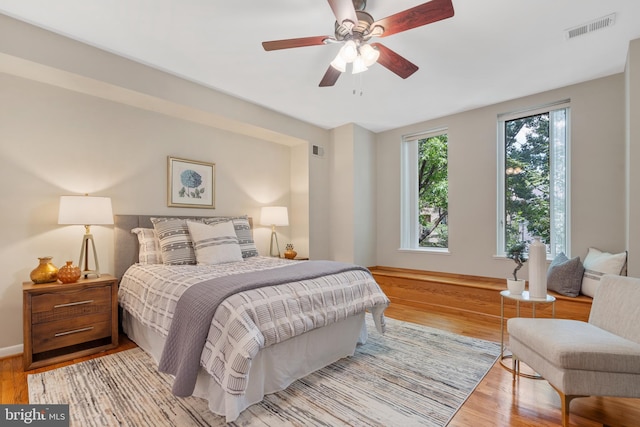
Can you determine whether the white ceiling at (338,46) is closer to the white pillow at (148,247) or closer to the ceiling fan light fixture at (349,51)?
the ceiling fan light fixture at (349,51)

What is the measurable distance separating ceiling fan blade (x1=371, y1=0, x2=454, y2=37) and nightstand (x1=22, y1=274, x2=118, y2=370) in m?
2.91

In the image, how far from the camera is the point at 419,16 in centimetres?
173

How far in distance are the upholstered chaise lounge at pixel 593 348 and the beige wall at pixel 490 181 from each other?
61.5 inches

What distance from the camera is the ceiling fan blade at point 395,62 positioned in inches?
83.6

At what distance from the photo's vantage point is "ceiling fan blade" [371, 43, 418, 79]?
6.97 ft

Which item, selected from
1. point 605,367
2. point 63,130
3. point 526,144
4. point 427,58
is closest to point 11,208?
point 63,130

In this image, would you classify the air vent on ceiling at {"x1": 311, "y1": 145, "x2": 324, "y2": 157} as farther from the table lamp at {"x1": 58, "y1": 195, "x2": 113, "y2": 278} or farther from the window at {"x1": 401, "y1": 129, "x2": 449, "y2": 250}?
the table lamp at {"x1": 58, "y1": 195, "x2": 113, "y2": 278}

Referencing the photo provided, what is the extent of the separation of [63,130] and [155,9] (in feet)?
4.86

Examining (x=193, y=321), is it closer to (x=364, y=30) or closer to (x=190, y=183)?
(x=364, y=30)

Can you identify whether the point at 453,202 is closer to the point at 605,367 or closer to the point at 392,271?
the point at 392,271

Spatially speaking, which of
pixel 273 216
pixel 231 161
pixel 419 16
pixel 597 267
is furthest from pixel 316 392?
pixel 231 161

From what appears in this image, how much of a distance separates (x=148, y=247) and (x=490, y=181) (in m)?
4.08

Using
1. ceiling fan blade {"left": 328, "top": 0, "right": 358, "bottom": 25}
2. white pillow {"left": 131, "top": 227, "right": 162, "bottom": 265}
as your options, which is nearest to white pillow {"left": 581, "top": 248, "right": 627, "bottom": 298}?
ceiling fan blade {"left": 328, "top": 0, "right": 358, "bottom": 25}

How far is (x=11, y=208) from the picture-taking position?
2512mm
